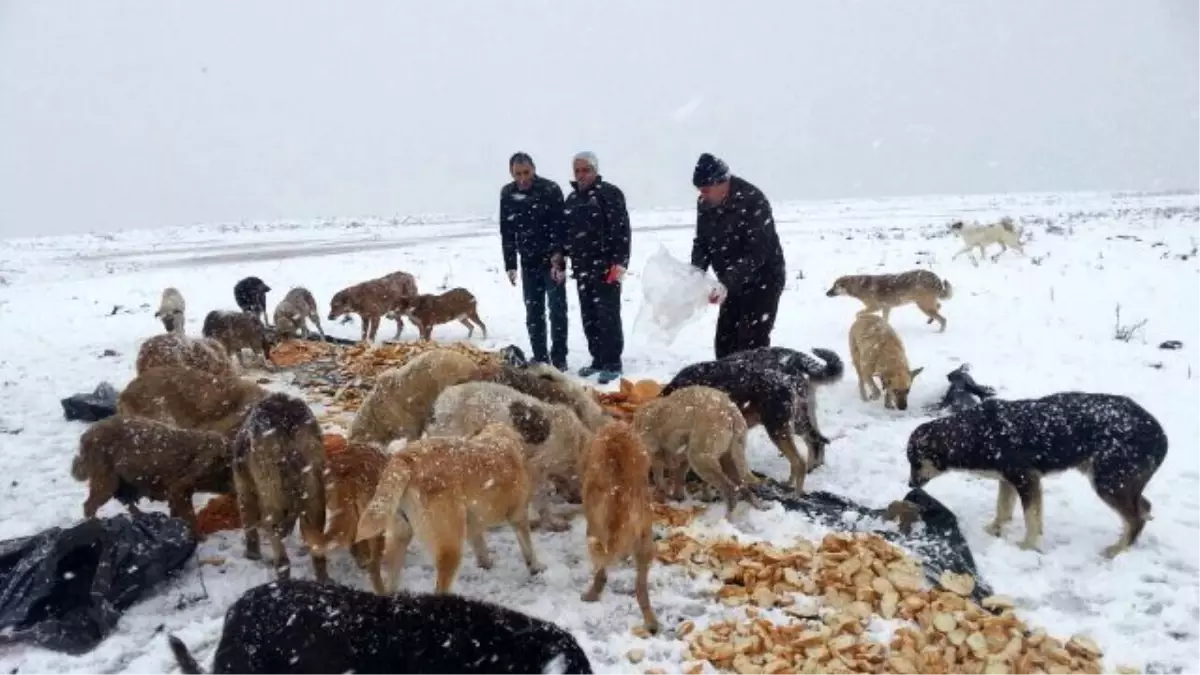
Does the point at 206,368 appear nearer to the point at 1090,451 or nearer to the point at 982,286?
the point at 1090,451

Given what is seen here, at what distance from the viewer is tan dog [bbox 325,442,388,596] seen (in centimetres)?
398

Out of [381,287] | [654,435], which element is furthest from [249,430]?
[381,287]

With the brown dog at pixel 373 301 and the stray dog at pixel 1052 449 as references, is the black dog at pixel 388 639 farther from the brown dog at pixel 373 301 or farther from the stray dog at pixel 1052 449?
the brown dog at pixel 373 301

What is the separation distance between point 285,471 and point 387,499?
788 millimetres

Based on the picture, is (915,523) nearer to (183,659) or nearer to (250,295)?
(183,659)

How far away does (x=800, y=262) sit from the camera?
1880cm

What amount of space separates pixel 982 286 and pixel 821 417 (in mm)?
8200

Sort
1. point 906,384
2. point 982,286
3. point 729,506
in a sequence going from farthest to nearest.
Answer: point 982,286, point 906,384, point 729,506

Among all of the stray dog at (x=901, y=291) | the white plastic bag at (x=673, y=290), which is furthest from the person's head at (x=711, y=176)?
the stray dog at (x=901, y=291)

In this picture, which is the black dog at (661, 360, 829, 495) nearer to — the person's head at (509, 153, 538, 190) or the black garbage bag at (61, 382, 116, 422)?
the person's head at (509, 153, 538, 190)

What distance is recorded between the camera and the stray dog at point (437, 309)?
11.4m

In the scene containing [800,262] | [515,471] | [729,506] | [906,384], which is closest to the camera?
[515,471]

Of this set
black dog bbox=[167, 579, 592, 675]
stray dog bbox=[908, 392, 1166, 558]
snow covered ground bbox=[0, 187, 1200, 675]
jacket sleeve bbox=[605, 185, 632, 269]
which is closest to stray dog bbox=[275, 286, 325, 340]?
snow covered ground bbox=[0, 187, 1200, 675]

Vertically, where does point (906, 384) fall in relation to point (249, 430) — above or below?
below
